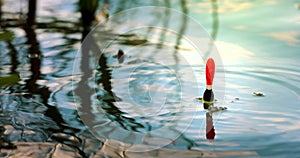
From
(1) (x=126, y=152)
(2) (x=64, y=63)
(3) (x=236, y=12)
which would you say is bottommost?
(1) (x=126, y=152)

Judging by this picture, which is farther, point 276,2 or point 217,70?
point 276,2

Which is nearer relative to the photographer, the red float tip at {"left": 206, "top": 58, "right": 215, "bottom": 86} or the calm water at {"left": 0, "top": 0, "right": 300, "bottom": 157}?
the calm water at {"left": 0, "top": 0, "right": 300, "bottom": 157}

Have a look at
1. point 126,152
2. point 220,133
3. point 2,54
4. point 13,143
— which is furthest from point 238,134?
point 2,54

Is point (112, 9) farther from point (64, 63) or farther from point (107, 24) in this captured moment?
point (64, 63)

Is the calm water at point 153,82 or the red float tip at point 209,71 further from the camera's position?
the red float tip at point 209,71

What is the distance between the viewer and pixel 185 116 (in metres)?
1.42

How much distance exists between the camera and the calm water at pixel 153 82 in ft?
4.13

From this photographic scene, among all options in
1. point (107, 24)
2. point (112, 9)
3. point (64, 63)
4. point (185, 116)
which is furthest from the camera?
point (112, 9)

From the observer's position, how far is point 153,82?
1705 millimetres

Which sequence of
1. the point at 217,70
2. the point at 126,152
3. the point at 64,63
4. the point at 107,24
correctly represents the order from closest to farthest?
the point at 126,152 → the point at 217,70 → the point at 64,63 → the point at 107,24

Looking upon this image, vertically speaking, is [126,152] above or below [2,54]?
below

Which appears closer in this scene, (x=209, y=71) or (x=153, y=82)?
(x=209, y=71)

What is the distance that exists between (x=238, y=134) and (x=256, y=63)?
652mm

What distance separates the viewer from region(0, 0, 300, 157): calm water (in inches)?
49.6
